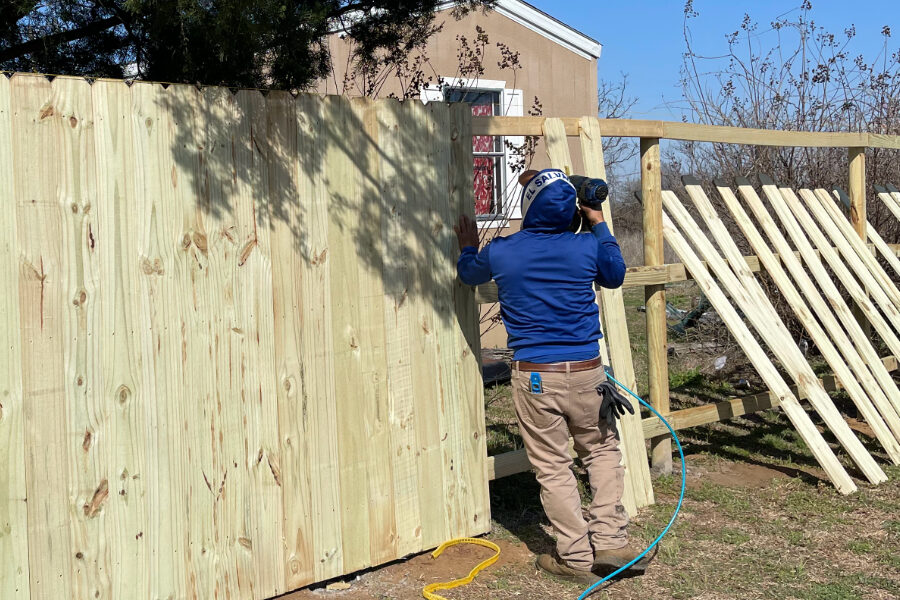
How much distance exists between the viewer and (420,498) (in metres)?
4.41

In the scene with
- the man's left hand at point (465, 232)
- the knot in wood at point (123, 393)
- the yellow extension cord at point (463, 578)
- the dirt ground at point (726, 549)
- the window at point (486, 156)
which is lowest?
the dirt ground at point (726, 549)

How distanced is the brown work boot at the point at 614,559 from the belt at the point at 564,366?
874mm

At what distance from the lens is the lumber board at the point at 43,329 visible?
3.22 m

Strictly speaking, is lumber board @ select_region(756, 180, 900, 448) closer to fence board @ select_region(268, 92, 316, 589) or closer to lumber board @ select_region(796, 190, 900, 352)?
lumber board @ select_region(796, 190, 900, 352)

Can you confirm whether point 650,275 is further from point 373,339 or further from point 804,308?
point 373,339

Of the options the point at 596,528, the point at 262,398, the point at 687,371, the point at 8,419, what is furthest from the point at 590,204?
the point at 687,371

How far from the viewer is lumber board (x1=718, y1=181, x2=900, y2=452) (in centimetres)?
612

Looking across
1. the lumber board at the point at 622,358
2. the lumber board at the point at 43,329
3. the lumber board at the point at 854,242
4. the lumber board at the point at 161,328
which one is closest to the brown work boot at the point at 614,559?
the lumber board at the point at 622,358

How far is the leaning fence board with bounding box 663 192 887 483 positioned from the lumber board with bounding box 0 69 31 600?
4176 millimetres

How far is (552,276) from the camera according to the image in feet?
13.6

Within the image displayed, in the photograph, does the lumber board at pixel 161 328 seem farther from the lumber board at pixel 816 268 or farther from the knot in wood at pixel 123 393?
the lumber board at pixel 816 268

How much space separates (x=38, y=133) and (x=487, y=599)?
270cm


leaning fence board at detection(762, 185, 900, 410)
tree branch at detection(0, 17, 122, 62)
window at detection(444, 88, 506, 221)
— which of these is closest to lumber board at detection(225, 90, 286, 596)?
tree branch at detection(0, 17, 122, 62)

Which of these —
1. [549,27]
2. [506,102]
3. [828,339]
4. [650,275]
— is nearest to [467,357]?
[650,275]
